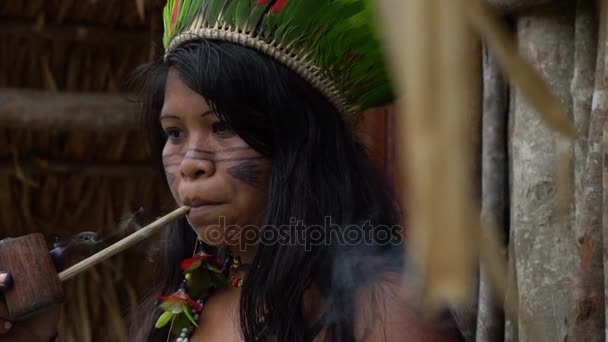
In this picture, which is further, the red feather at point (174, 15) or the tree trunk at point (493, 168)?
the red feather at point (174, 15)

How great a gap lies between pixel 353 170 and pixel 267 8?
33 cm

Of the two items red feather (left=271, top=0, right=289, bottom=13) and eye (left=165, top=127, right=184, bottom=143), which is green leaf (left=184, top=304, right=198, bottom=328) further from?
red feather (left=271, top=0, right=289, bottom=13)

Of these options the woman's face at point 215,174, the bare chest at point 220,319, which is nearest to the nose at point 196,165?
the woman's face at point 215,174

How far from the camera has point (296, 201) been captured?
1.59 meters

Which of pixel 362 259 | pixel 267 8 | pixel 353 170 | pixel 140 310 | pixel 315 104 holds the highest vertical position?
pixel 267 8

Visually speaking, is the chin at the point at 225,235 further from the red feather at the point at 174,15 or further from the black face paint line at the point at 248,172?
the red feather at the point at 174,15

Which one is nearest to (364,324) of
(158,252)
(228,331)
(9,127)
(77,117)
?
(228,331)

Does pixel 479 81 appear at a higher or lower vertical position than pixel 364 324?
higher

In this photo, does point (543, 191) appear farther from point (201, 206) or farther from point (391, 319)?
point (201, 206)

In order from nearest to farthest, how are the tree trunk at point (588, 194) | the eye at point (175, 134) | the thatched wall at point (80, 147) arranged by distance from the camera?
the tree trunk at point (588, 194)
the eye at point (175, 134)
the thatched wall at point (80, 147)

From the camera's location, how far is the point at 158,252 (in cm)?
222

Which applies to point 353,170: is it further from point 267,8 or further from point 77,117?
point 77,117

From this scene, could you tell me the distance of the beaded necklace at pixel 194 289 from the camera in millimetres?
1766

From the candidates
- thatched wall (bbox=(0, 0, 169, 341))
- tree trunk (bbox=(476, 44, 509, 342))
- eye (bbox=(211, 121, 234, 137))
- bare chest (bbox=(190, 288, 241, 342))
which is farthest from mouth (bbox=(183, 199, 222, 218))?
thatched wall (bbox=(0, 0, 169, 341))
